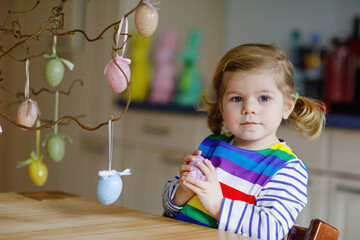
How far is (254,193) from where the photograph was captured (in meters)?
0.94

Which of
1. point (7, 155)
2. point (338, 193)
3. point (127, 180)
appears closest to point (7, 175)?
point (7, 155)

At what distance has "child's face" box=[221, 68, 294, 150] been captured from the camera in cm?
100

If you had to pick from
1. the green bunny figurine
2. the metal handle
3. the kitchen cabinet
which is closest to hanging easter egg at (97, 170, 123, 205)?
the kitchen cabinet

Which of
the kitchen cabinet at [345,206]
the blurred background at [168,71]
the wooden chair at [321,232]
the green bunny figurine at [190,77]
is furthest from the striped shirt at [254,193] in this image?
the green bunny figurine at [190,77]

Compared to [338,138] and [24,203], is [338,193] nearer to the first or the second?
[338,138]

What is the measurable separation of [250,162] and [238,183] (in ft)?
0.16

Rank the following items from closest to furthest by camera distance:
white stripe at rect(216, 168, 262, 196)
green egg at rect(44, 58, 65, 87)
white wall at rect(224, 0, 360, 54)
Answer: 1. green egg at rect(44, 58, 65, 87)
2. white stripe at rect(216, 168, 262, 196)
3. white wall at rect(224, 0, 360, 54)

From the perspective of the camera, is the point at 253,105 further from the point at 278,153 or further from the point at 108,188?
the point at 108,188

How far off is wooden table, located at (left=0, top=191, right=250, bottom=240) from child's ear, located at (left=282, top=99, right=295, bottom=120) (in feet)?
1.28

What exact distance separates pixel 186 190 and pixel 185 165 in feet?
0.22

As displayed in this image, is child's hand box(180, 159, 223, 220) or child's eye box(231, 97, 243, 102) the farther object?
child's eye box(231, 97, 243, 102)

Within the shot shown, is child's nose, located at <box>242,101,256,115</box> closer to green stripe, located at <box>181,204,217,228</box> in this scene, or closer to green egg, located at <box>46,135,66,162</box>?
green stripe, located at <box>181,204,217,228</box>

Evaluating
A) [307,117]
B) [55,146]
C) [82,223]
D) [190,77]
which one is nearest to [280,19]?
[190,77]

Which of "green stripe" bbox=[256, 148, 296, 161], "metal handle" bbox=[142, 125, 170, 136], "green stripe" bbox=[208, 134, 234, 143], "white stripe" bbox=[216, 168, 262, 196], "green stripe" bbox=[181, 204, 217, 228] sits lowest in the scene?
"metal handle" bbox=[142, 125, 170, 136]
